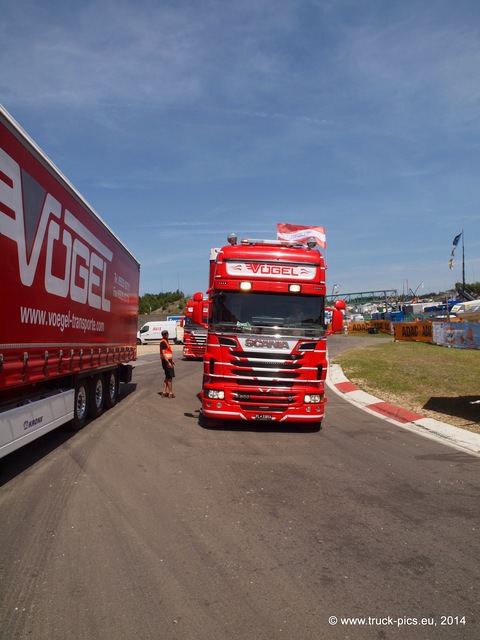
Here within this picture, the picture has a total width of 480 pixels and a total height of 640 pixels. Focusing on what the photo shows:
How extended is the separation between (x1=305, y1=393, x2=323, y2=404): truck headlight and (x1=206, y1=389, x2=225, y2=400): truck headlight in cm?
154

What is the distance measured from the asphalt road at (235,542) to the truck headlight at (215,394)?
1132 mm

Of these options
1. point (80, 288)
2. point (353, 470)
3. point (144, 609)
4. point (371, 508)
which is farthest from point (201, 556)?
point (80, 288)

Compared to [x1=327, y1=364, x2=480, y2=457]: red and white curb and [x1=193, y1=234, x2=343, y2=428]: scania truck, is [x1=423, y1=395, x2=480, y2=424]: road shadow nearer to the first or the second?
[x1=327, y1=364, x2=480, y2=457]: red and white curb

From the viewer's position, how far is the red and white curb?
28.9 ft

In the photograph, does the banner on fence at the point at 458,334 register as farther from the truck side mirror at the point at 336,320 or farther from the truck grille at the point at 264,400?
the truck grille at the point at 264,400

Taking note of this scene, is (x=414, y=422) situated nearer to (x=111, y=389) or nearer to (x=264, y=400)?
(x=264, y=400)

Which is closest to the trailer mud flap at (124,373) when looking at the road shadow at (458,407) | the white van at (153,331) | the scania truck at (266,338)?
the scania truck at (266,338)

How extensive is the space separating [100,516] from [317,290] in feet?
19.6

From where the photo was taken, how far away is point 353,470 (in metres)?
6.76

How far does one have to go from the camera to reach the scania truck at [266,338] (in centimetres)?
895

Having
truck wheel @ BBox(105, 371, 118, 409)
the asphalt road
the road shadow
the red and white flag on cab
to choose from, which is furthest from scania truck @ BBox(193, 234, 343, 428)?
the red and white flag on cab

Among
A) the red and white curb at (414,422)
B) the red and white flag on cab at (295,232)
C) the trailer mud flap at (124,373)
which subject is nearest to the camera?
the red and white curb at (414,422)

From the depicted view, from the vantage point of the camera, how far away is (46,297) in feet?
22.8

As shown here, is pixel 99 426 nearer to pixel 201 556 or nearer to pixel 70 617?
pixel 201 556
